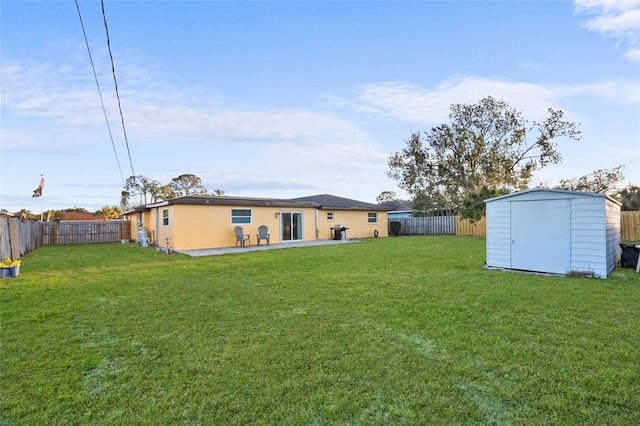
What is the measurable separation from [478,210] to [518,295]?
Answer: 14668 millimetres

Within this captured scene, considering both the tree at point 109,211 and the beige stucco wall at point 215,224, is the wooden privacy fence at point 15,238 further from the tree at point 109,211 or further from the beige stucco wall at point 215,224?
the tree at point 109,211

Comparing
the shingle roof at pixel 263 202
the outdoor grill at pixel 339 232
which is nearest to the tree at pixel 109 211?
the shingle roof at pixel 263 202

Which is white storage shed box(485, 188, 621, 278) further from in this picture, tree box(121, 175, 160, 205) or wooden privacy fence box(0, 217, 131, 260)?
tree box(121, 175, 160, 205)

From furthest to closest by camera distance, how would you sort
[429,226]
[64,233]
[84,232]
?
[429,226] < [84,232] < [64,233]

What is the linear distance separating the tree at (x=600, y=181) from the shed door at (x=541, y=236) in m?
18.8

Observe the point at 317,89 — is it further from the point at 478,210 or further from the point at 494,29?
the point at 478,210

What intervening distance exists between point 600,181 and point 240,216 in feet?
81.6

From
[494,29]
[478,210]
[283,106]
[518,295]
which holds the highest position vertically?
[494,29]

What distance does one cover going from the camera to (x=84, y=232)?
1848cm

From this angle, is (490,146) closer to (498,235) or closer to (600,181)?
(600,181)

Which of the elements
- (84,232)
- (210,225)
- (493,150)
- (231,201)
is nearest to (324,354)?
(210,225)

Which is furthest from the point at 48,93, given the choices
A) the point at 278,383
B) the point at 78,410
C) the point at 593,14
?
the point at 593,14

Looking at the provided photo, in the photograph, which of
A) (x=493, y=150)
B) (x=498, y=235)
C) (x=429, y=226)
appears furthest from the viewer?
(x=493, y=150)

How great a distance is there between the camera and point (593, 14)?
8.59 metres
